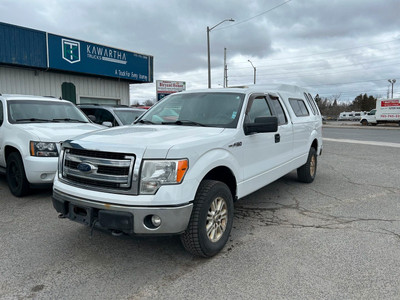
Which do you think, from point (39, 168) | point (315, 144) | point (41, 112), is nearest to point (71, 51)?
point (41, 112)

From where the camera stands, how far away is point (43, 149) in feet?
16.7

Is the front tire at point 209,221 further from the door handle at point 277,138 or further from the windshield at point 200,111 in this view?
the door handle at point 277,138

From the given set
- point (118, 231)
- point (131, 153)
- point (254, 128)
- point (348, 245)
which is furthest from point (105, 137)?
point (348, 245)

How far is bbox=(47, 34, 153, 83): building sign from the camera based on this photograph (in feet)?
45.2

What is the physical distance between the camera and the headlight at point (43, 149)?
200 inches

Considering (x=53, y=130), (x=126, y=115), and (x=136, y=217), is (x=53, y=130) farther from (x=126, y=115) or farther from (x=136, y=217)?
(x=136, y=217)

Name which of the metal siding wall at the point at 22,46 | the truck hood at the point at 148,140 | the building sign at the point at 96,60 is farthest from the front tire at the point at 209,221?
the building sign at the point at 96,60

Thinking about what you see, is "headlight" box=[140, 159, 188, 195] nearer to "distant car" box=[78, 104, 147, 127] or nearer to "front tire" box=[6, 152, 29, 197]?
"front tire" box=[6, 152, 29, 197]

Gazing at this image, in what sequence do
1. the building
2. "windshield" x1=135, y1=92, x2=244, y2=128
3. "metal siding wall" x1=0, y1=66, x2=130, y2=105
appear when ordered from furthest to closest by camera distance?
"metal siding wall" x1=0, y1=66, x2=130, y2=105 < the building < "windshield" x1=135, y1=92, x2=244, y2=128

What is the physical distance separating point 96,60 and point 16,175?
1128 cm

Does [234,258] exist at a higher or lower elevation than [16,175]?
lower

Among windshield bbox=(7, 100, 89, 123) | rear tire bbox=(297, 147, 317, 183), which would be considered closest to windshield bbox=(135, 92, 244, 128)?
windshield bbox=(7, 100, 89, 123)

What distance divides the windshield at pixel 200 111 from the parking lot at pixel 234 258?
4.74ft

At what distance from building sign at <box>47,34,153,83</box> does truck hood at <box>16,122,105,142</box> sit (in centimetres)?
900
